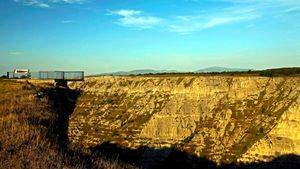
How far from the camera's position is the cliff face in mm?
73125

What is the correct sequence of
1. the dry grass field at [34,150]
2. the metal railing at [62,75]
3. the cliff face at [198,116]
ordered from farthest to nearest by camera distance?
the metal railing at [62,75], the cliff face at [198,116], the dry grass field at [34,150]

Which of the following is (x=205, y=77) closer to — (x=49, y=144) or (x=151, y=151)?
(x=151, y=151)

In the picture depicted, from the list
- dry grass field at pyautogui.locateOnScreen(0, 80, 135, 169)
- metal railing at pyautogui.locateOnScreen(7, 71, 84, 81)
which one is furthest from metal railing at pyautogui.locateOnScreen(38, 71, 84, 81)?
dry grass field at pyautogui.locateOnScreen(0, 80, 135, 169)

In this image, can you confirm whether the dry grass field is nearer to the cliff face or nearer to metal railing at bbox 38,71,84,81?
the cliff face

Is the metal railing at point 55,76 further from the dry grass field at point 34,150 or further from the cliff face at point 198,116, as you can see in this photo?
the dry grass field at point 34,150

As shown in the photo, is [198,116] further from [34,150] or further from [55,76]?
[34,150]

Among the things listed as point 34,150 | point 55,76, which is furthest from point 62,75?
point 34,150

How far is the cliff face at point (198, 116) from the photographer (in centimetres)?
7312

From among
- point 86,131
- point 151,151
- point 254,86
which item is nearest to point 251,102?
point 254,86

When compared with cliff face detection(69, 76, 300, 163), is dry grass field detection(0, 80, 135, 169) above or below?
above

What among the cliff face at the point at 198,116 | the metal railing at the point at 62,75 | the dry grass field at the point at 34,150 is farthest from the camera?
the metal railing at the point at 62,75

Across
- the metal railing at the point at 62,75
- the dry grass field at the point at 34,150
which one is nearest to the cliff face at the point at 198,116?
the metal railing at the point at 62,75

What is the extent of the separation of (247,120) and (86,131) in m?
30.8

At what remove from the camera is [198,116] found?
275ft
